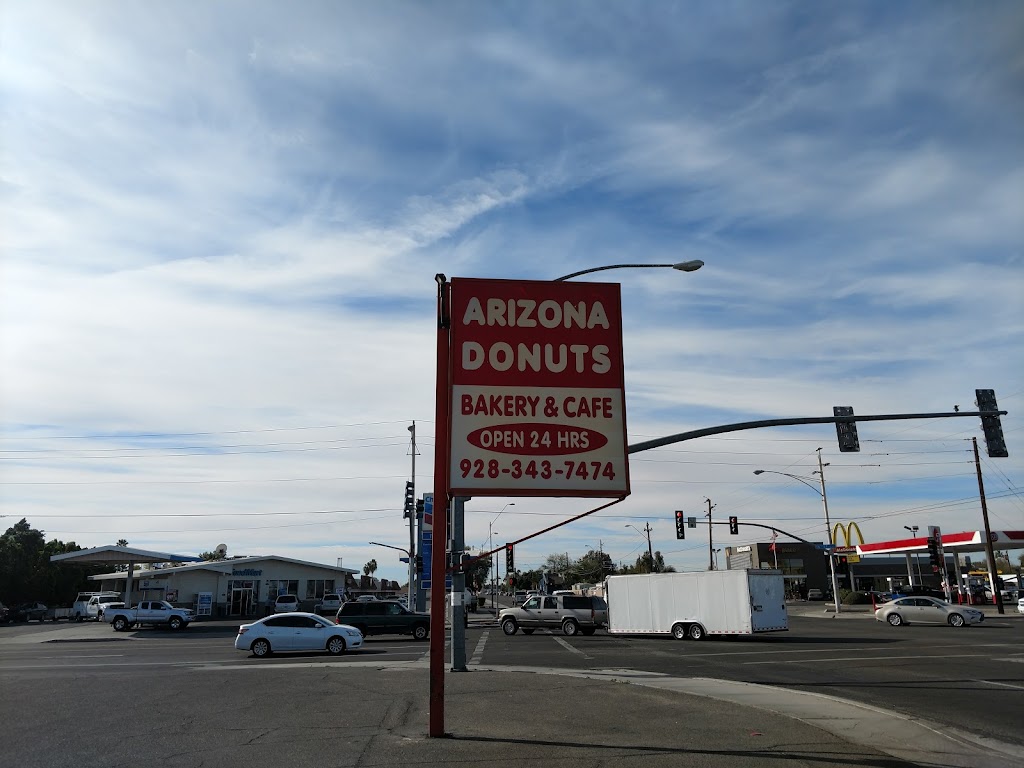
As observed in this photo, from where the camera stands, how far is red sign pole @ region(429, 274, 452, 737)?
33.0 feet

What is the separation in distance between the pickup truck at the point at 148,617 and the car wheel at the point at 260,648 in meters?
23.0

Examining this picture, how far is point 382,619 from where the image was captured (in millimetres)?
33406

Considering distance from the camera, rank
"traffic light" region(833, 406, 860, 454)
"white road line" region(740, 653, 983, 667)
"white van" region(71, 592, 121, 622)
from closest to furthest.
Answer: "traffic light" region(833, 406, 860, 454) < "white road line" region(740, 653, 983, 667) < "white van" region(71, 592, 121, 622)

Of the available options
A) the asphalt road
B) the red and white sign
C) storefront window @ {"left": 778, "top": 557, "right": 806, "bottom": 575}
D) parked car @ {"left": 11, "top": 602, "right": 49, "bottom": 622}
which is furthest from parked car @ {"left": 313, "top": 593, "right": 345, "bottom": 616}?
storefront window @ {"left": 778, "top": 557, "right": 806, "bottom": 575}

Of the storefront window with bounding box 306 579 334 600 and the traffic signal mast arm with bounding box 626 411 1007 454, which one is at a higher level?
the traffic signal mast arm with bounding box 626 411 1007 454

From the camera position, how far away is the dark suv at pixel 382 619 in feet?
109

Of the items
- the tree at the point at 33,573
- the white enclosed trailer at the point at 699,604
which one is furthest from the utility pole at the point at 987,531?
the tree at the point at 33,573

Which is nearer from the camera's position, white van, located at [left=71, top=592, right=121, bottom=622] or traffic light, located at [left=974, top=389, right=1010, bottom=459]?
traffic light, located at [left=974, top=389, right=1010, bottom=459]

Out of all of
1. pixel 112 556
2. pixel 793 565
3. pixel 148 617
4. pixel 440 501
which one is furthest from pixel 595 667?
pixel 793 565

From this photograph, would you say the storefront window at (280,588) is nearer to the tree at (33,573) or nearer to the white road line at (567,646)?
the tree at (33,573)

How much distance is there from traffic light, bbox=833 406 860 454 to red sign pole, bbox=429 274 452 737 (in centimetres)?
1058

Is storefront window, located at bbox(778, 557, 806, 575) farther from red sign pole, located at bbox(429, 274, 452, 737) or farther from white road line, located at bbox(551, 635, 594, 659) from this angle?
red sign pole, located at bbox(429, 274, 452, 737)

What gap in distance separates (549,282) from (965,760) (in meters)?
8.33

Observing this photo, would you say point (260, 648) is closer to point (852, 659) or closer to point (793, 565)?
point (852, 659)
